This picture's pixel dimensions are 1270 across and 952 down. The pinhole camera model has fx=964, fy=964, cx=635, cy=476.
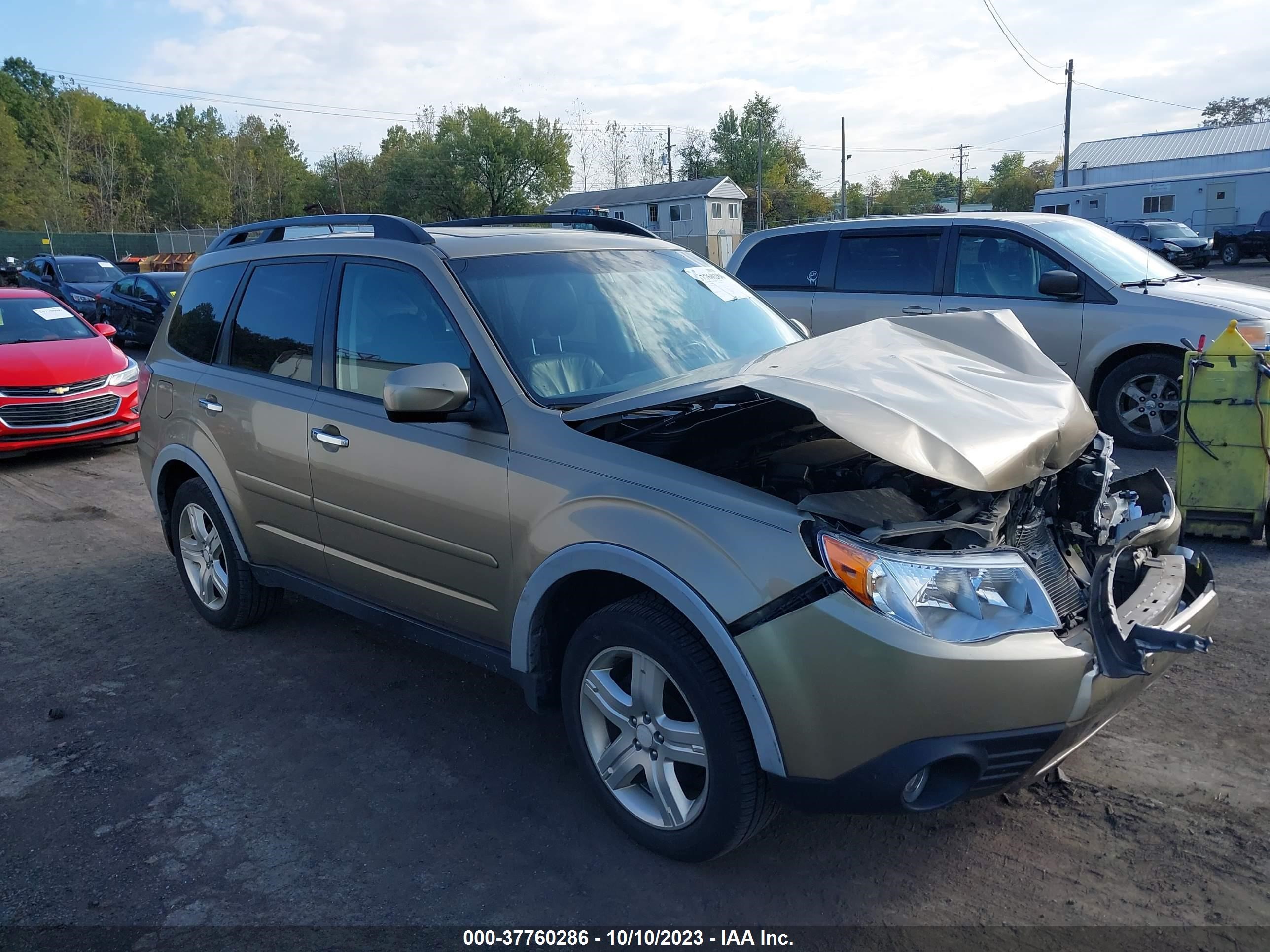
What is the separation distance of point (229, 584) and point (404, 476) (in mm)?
1770

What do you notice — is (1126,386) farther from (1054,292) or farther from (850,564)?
(850,564)

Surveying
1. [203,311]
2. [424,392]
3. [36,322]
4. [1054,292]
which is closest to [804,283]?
[1054,292]

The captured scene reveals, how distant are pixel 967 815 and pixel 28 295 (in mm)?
11334

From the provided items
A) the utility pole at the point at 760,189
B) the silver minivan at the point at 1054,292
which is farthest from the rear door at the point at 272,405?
the utility pole at the point at 760,189

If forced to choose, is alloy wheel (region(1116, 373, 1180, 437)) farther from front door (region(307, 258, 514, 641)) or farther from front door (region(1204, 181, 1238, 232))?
front door (region(1204, 181, 1238, 232))

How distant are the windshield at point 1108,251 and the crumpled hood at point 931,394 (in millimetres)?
4957

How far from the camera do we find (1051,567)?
298 centimetres

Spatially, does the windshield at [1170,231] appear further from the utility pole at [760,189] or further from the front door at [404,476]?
the front door at [404,476]

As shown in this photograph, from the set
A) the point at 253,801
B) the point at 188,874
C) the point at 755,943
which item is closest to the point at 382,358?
the point at 253,801

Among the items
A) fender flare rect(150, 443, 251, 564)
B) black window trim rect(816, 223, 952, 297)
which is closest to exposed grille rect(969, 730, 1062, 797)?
fender flare rect(150, 443, 251, 564)

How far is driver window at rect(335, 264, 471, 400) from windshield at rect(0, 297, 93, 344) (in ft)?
25.2

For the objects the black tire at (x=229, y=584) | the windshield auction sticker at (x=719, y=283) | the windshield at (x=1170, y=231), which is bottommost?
the black tire at (x=229, y=584)

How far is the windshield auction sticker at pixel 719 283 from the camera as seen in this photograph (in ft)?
14.3

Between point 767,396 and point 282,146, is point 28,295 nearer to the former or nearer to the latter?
point 767,396
